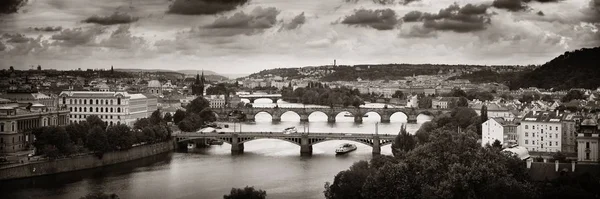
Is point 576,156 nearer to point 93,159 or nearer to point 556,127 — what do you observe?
point 556,127

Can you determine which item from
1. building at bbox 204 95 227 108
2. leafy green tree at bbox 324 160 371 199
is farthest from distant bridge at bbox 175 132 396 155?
building at bbox 204 95 227 108

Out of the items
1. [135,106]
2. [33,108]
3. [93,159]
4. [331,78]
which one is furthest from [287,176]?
[331,78]

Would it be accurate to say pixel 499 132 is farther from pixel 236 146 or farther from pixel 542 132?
pixel 236 146

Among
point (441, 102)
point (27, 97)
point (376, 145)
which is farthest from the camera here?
point (441, 102)

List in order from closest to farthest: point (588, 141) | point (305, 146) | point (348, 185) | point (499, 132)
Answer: point (348, 185) → point (588, 141) → point (499, 132) → point (305, 146)

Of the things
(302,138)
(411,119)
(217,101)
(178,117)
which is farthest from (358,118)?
(302,138)

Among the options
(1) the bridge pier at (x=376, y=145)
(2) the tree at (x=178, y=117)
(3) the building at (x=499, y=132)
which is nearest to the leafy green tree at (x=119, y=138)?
(1) the bridge pier at (x=376, y=145)
